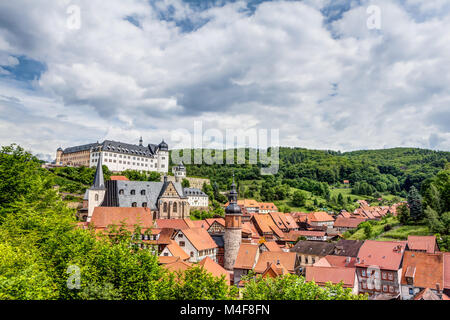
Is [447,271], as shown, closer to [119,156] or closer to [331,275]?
[331,275]

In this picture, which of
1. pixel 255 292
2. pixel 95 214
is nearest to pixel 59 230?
pixel 255 292

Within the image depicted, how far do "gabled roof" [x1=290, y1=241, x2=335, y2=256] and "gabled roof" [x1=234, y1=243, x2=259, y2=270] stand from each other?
13585 mm

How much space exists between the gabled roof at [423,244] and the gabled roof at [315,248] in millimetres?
12046

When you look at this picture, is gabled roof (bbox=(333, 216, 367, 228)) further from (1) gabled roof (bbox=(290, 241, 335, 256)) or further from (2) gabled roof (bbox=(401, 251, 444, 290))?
(2) gabled roof (bbox=(401, 251, 444, 290))

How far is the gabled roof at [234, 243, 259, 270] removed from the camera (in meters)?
45.3

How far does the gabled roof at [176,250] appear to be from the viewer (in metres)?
43.5

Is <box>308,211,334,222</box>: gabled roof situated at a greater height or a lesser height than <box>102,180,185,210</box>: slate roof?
lesser

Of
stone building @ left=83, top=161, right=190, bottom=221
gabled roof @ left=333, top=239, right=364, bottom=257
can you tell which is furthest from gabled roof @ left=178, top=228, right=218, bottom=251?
gabled roof @ left=333, top=239, right=364, bottom=257

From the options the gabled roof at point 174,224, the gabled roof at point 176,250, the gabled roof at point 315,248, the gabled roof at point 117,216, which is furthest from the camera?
the gabled roof at point 174,224

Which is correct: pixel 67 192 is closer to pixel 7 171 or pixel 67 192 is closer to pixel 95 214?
pixel 95 214

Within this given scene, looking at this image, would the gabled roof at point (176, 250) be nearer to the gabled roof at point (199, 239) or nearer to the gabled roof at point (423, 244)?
the gabled roof at point (199, 239)

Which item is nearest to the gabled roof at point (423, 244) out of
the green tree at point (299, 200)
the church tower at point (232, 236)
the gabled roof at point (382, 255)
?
the gabled roof at point (382, 255)

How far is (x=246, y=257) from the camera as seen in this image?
46.3m
